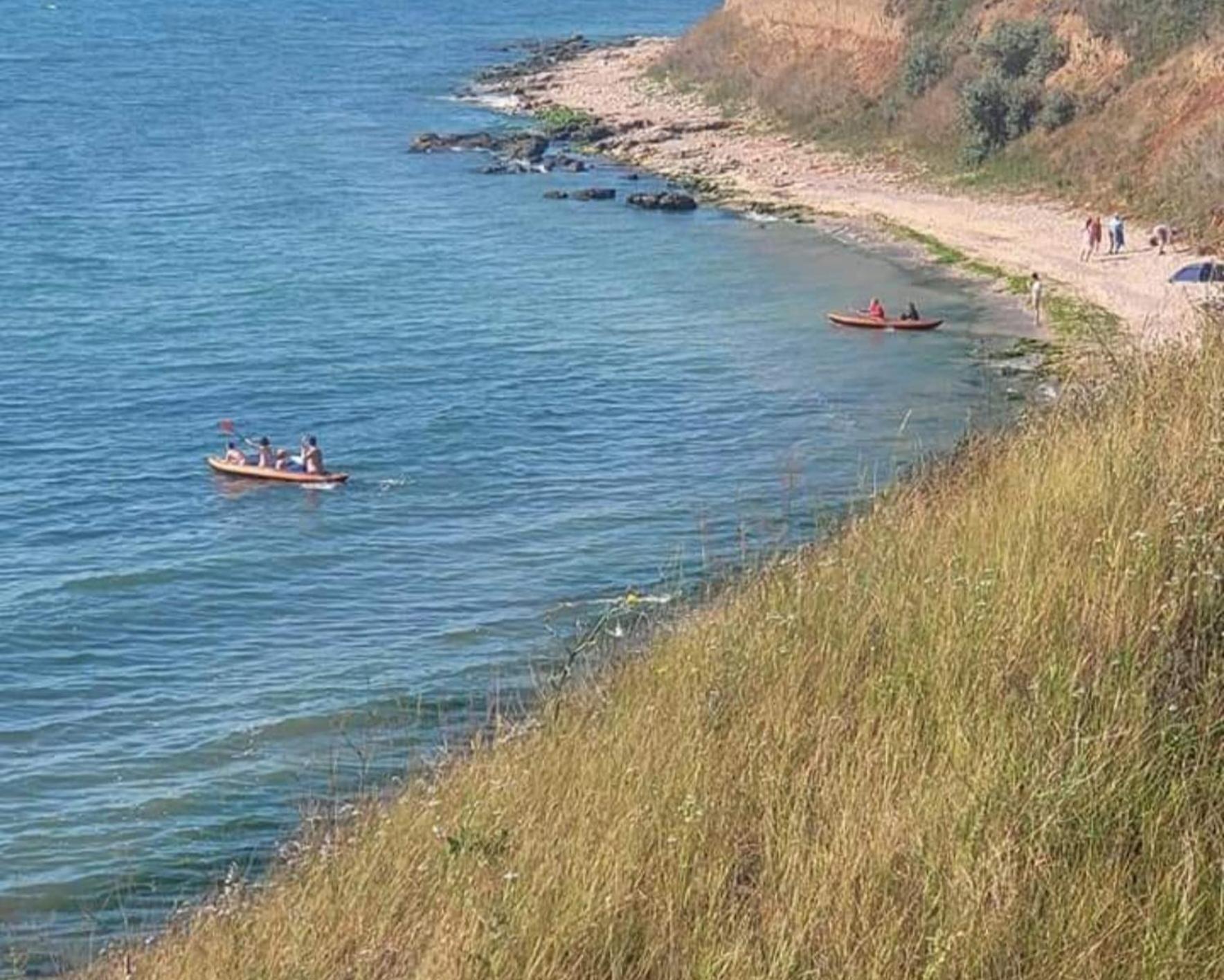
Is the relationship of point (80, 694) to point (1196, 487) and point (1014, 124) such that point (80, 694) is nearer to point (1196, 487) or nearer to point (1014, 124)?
point (1196, 487)

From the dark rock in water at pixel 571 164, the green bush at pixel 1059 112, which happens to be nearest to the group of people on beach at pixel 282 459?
the green bush at pixel 1059 112

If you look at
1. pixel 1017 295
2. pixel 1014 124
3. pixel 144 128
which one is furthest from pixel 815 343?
pixel 144 128

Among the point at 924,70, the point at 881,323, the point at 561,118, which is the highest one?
the point at 924,70

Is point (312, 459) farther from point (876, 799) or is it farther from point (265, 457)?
point (876, 799)

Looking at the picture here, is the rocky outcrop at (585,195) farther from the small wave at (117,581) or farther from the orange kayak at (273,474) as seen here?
the small wave at (117,581)

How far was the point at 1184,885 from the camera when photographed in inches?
202

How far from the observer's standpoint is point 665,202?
5762 centimetres

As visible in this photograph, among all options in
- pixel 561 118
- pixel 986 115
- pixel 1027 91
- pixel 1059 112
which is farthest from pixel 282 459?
pixel 561 118

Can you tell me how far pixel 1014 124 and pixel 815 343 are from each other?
17.7 meters

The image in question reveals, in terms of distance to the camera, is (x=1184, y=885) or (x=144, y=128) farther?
(x=144, y=128)

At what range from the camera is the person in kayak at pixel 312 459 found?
31.8 m

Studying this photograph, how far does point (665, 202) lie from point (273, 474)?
2821 centimetres

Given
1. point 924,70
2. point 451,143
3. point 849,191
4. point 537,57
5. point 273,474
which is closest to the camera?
point 273,474

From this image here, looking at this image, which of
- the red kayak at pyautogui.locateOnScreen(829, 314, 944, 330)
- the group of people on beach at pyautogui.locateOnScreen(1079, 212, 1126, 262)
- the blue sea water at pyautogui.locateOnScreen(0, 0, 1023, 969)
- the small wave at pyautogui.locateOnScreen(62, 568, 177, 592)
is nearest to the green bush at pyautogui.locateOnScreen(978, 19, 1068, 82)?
the blue sea water at pyautogui.locateOnScreen(0, 0, 1023, 969)
